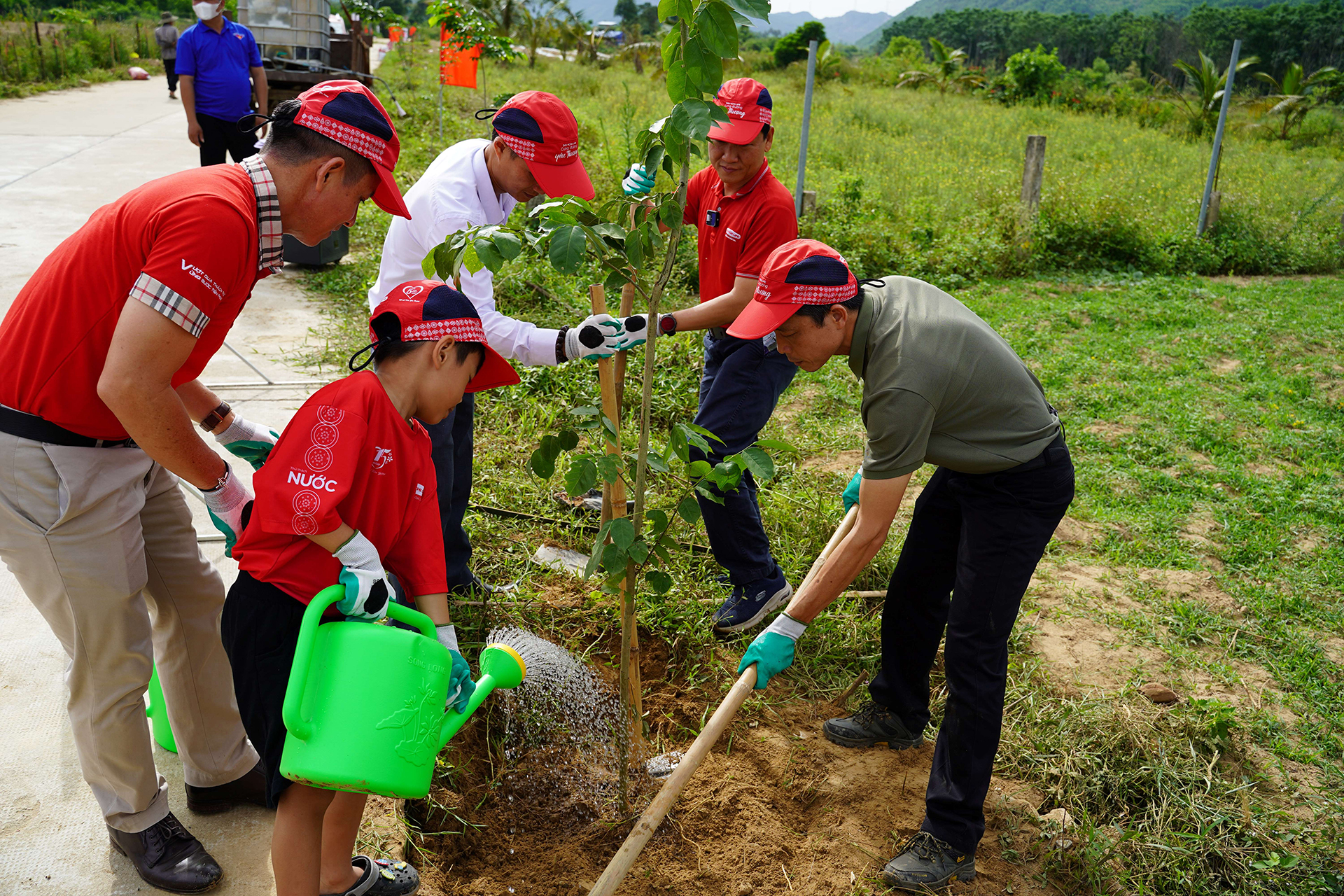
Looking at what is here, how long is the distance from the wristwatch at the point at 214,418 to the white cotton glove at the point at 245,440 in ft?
0.07

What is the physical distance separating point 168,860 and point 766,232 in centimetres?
264

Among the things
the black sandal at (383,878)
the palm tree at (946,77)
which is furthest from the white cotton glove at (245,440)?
the palm tree at (946,77)

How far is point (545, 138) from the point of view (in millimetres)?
2713

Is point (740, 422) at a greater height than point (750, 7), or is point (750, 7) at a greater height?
point (750, 7)

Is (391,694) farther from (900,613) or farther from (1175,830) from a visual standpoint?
(1175,830)

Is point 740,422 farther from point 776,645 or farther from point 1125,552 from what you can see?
point 1125,552

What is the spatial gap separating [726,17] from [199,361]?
1372 mm

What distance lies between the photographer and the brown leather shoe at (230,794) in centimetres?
233

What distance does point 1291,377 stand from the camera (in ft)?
20.5

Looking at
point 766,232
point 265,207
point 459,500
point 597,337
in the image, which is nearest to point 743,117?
point 766,232

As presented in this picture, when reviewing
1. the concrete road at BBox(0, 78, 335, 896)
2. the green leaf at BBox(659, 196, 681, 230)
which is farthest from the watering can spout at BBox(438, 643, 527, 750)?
the green leaf at BBox(659, 196, 681, 230)

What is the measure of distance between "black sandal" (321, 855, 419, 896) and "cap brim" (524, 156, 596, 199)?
1946 mm

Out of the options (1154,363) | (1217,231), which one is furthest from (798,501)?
(1217,231)

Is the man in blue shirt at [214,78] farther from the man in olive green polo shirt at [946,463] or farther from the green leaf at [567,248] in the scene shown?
the man in olive green polo shirt at [946,463]
